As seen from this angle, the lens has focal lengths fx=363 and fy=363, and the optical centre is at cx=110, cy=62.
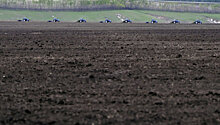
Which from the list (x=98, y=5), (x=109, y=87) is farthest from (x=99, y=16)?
(x=109, y=87)

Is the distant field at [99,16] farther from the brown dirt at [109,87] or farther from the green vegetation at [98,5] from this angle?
the brown dirt at [109,87]

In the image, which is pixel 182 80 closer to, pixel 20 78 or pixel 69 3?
pixel 20 78

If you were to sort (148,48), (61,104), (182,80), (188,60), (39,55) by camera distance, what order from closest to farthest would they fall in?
1. (61,104)
2. (182,80)
3. (188,60)
4. (39,55)
5. (148,48)

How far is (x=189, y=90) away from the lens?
9328 millimetres

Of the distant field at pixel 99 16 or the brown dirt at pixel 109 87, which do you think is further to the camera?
the distant field at pixel 99 16

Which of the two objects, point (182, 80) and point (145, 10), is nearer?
point (182, 80)

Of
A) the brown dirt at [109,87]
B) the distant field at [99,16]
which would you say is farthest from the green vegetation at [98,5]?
the brown dirt at [109,87]

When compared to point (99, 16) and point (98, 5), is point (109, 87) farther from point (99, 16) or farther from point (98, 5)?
point (98, 5)

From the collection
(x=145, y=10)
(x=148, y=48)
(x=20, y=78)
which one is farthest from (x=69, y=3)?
(x=20, y=78)

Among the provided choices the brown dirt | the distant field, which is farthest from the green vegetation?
the brown dirt

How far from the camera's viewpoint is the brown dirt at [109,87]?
7.44m

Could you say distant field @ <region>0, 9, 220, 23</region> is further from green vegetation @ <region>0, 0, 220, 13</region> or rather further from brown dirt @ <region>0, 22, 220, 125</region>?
brown dirt @ <region>0, 22, 220, 125</region>

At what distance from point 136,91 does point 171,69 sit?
3099mm

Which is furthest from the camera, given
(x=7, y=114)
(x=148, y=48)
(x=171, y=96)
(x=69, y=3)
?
(x=69, y=3)
